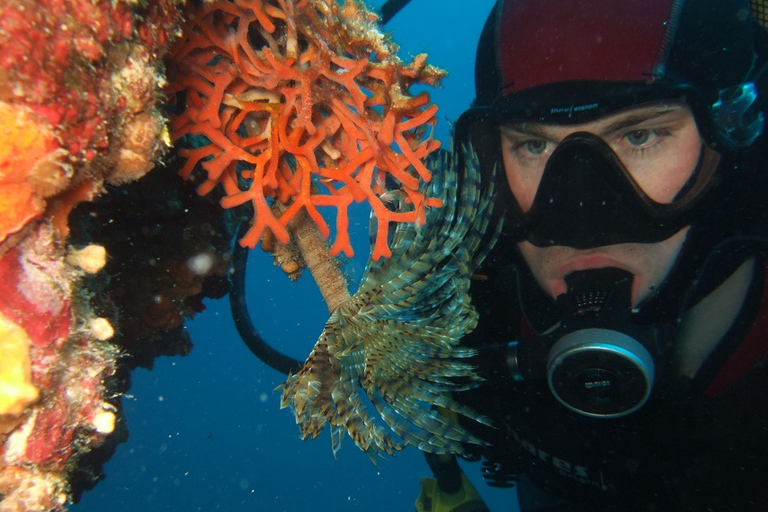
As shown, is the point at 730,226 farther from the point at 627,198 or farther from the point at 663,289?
the point at 627,198

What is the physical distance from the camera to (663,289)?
3.03 meters

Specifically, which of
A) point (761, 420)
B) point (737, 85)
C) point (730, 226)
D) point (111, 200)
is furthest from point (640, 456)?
point (111, 200)

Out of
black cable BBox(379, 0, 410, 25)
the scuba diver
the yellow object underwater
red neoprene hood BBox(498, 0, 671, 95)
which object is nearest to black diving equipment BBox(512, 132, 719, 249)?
the scuba diver

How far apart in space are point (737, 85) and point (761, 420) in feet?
6.19

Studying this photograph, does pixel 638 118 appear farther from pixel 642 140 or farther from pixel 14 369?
pixel 14 369

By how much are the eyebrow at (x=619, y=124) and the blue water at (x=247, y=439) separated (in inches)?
1238

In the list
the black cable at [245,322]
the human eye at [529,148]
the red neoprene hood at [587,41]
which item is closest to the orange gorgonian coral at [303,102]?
the red neoprene hood at [587,41]

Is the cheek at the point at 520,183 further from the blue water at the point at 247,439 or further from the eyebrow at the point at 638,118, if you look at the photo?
the blue water at the point at 247,439

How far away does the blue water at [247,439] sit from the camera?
41.3 m

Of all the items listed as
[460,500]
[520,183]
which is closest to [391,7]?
[520,183]

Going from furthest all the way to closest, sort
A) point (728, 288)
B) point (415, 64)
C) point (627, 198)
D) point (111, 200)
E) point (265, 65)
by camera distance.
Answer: point (728, 288) < point (627, 198) < point (111, 200) < point (415, 64) < point (265, 65)

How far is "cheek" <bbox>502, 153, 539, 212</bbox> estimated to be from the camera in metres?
3.11

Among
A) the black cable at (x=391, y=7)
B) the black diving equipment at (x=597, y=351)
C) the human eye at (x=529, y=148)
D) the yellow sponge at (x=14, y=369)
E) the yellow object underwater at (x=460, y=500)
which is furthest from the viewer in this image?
the yellow object underwater at (x=460, y=500)

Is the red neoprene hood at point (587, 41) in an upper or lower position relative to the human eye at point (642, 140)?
upper
